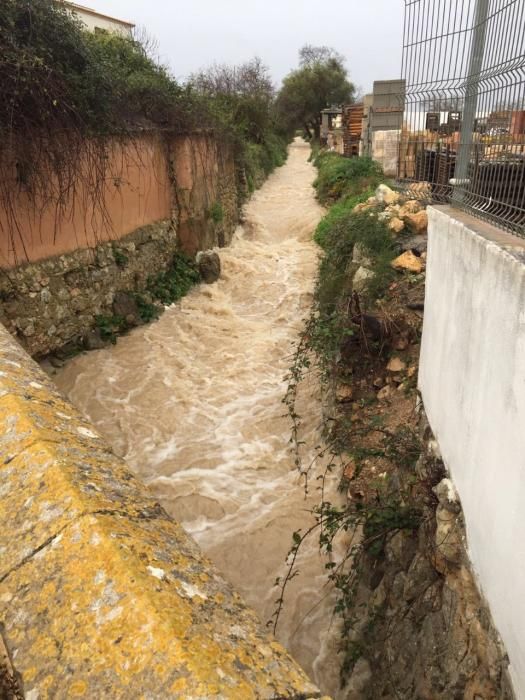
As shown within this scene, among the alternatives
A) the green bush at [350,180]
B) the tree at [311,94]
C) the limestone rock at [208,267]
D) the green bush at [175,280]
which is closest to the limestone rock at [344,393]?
the green bush at [175,280]

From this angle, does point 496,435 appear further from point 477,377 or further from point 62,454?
point 62,454

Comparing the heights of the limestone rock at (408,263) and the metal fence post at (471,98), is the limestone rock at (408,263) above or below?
below

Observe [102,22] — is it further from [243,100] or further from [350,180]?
[350,180]

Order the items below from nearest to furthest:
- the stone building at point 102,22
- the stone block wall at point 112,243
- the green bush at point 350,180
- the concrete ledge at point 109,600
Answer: the concrete ledge at point 109,600, the stone block wall at point 112,243, the green bush at point 350,180, the stone building at point 102,22

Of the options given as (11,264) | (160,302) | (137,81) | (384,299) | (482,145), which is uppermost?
(137,81)

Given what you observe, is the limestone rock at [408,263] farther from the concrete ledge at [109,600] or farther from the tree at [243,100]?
the tree at [243,100]

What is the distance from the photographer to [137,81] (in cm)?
823

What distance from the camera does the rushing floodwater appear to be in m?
3.82

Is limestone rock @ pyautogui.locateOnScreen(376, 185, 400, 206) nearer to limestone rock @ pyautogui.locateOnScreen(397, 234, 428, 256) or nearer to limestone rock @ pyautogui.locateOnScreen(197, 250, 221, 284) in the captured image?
limestone rock @ pyautogui.locateOnScreen(397, 234, 428, 256)

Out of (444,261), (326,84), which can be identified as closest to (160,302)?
(444,261)

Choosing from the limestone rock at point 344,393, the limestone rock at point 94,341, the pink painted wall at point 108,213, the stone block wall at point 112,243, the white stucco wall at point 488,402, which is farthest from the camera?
the limestone rock at point 94,341

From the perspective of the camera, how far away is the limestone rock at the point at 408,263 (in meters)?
5.85

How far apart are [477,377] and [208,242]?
8.75 m

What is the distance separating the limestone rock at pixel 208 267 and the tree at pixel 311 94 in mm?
34456
